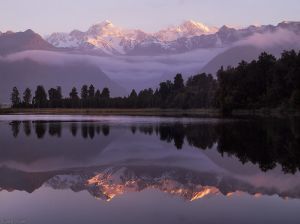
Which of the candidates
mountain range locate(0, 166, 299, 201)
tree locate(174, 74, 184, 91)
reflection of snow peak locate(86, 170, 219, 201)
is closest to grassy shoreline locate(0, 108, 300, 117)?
tree locate(174, 74, 184, 91)

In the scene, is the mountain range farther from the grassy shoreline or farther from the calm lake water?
the grassy shoreline

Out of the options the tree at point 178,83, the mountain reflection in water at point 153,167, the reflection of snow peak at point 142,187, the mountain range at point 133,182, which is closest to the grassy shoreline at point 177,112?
the tree at point 178,83

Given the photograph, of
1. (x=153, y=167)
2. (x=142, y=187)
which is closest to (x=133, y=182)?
(x=142, y=187)

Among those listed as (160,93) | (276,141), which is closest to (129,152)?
(276,141)

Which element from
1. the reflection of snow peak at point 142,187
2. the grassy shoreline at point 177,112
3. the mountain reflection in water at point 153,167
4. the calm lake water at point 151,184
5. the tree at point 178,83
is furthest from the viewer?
the tree at point 178,83

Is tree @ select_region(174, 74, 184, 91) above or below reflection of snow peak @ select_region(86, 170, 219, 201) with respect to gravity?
above

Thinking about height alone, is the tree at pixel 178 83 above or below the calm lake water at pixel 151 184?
above

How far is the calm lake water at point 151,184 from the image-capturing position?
14.5 m

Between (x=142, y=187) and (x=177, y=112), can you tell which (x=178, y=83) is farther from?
(x=142, y=187)

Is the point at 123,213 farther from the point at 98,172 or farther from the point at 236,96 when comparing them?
the point at 236,96

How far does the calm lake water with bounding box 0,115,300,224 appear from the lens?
14.5 meters

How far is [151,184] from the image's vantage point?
1994cm

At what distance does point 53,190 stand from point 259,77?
110409 millimetres

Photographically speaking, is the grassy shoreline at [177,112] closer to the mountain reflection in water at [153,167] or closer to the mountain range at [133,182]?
the mountain reflection in water at [153,167]
